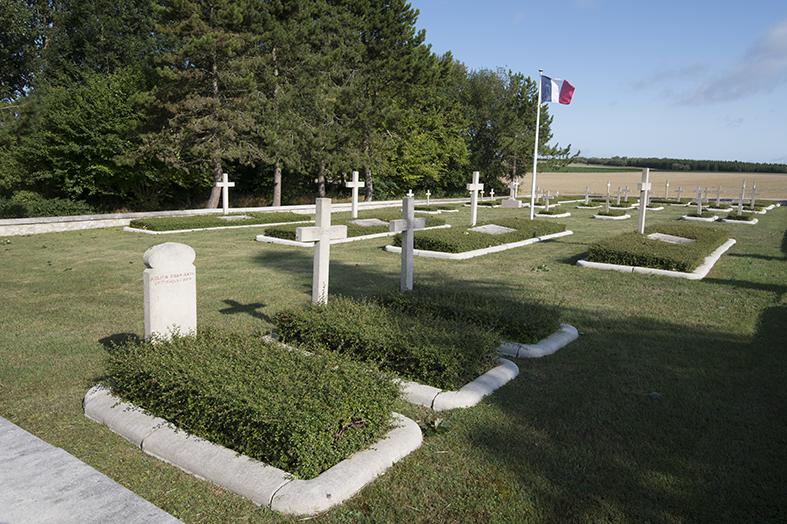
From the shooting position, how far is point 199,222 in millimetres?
17781

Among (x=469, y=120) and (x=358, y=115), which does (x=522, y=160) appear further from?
(x=358, y=115)

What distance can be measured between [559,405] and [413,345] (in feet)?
4.35

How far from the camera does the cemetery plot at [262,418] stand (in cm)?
327

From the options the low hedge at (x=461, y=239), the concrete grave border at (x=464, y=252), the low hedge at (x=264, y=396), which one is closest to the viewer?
the low hedge at (x=264, y=396)

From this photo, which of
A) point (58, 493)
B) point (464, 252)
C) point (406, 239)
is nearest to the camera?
point (58, 493)

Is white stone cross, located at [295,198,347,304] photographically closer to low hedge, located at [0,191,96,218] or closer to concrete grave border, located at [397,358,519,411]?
concrete grave border, located at [397,358,519,411]

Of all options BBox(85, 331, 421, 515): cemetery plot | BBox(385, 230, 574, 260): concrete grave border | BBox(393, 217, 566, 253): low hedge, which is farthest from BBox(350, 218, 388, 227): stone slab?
BBox(85, 331, 421, 515): cemetery plot

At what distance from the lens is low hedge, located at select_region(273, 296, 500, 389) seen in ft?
15.8

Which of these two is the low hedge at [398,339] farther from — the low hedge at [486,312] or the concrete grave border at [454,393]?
the low hedge at [486,312]

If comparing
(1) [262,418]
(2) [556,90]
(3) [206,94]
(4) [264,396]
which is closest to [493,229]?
(2) [556,90]

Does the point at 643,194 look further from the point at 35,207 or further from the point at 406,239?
the point at 35,207

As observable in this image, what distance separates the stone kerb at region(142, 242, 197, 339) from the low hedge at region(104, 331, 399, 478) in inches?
13.3

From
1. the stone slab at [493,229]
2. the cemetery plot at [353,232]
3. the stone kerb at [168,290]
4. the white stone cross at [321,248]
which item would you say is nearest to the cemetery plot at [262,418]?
the stone kerb at [168,290]

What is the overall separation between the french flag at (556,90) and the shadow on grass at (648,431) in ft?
55.6
